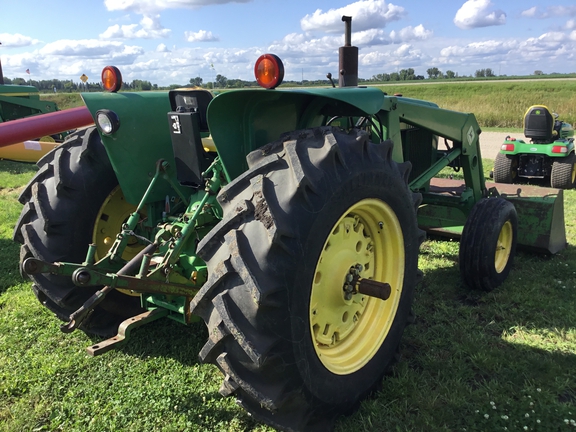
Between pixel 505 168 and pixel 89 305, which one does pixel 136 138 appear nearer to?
pixel 89 305

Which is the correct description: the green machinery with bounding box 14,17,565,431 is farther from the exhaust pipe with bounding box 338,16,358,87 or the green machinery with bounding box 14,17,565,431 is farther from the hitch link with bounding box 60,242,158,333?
the exhaust pipe with bounding box 338,16,358,87

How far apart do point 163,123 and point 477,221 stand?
101 inches

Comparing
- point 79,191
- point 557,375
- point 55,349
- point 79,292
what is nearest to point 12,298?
point 55,349

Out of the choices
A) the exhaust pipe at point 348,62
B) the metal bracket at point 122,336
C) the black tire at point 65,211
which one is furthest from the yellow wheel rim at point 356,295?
the exhaust pipe at point 348,62

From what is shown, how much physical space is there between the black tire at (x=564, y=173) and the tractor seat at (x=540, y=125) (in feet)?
1.83

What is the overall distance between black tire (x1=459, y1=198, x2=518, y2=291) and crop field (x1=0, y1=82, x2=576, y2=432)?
0.13 metres

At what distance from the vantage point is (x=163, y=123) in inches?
118

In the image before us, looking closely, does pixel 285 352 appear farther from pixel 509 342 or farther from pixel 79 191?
pixel 509 342

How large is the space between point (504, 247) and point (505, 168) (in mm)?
4986

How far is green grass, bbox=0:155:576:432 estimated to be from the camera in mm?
2486

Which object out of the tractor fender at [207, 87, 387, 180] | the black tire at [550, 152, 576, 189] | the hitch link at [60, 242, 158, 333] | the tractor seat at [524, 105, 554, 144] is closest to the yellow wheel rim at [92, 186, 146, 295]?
the hitch link at [60, 242, 158, 333]

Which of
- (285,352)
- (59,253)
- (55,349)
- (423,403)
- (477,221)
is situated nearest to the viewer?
(285,352)

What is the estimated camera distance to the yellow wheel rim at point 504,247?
4.18m

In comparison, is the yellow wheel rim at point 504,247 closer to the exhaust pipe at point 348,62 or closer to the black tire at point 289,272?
the exhaust pipe at point 348,62
